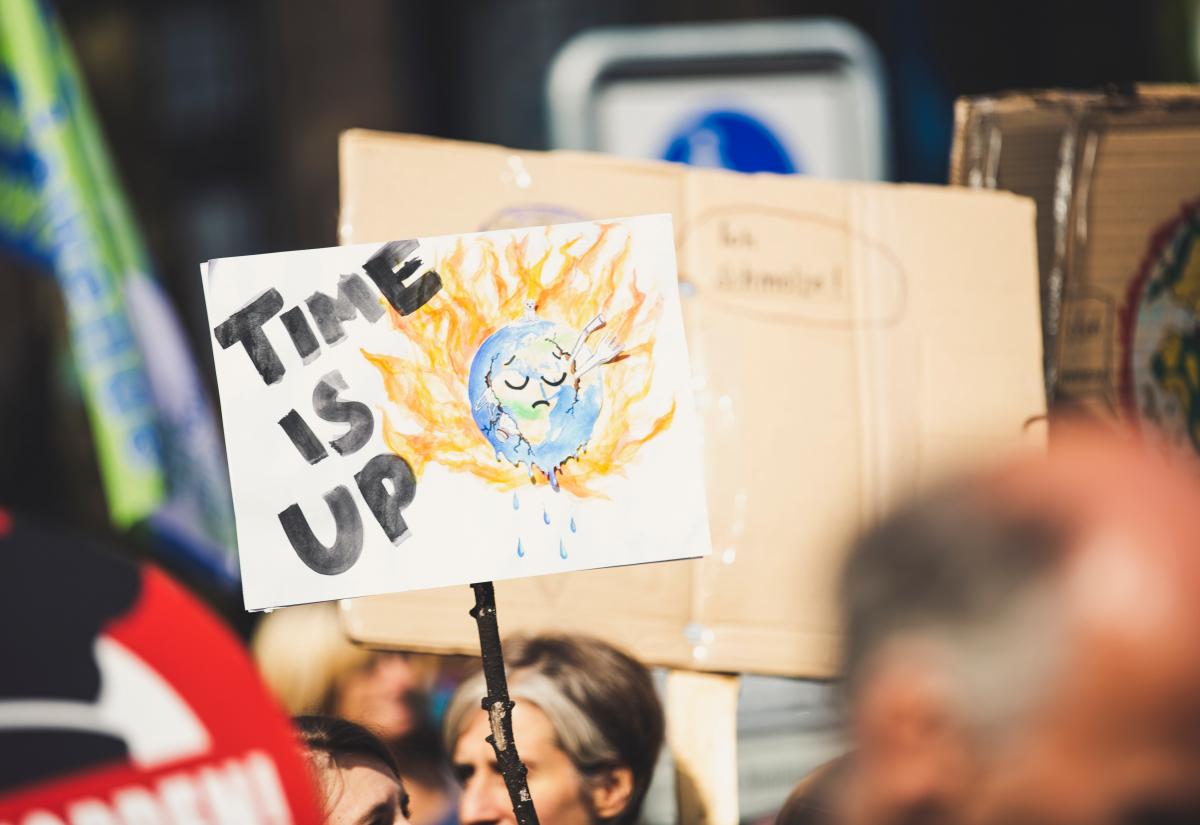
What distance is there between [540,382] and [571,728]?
1.83 ft

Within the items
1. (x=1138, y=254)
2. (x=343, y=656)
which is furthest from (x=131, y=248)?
(x=1138, y=254)

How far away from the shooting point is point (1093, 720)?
24.7 inches

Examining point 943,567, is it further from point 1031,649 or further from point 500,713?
point 500,713

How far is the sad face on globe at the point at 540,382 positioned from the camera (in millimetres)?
1487

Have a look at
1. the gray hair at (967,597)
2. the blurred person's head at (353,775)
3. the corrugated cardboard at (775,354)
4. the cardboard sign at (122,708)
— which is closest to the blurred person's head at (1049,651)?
the gray hair at (967,597)

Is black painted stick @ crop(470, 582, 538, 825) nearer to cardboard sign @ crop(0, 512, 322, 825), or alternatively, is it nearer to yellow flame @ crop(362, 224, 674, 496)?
yellow flame @ crop(362, 224, 674, 496)

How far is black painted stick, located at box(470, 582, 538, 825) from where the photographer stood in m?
1.42

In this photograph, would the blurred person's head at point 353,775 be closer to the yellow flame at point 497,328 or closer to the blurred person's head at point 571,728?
the blurred person's head at point 571,728

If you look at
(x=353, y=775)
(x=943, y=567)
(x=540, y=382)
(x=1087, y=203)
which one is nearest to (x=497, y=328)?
(x=540, y=382)

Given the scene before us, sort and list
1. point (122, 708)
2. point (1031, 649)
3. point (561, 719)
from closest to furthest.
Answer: point (1031, 649), point (122, 708), point (561, 719)

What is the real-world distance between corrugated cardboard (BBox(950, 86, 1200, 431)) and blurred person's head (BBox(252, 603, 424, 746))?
128 cm

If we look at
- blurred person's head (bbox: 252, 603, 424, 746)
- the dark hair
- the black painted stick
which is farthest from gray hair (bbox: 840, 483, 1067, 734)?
blurred person's head (bbox: 252, 603, 424, 746)

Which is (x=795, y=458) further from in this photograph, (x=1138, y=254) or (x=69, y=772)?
(x=69, y=772)

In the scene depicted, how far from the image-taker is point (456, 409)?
1.49 metres
